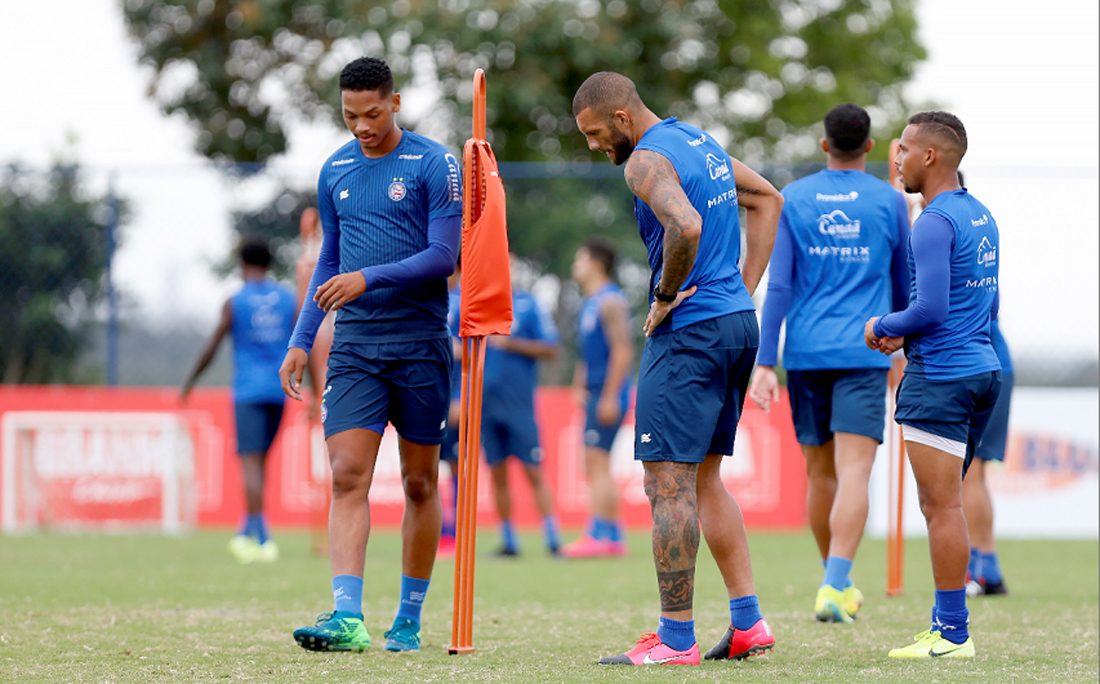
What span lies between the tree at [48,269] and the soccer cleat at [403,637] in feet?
30.8

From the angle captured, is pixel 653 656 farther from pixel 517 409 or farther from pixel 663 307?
pixel 517 409

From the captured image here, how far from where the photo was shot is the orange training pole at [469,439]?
180 inches

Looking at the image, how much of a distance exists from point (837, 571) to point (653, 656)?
65.0 inches

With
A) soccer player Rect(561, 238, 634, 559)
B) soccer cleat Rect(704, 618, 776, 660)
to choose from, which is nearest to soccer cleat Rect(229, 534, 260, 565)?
soccer player Rect(561, 238, 634, 559)

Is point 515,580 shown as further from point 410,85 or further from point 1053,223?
point 410,85

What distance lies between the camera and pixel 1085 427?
11977 mm

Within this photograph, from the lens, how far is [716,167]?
14.6 ft

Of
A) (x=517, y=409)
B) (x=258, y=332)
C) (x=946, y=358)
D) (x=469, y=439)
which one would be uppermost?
(x=258, y=332)

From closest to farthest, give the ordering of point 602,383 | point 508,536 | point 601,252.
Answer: point 508,536 < point 601,252 < point 602,383

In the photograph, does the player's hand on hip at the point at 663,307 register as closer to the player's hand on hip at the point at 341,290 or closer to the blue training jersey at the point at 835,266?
the player's hand on hip at the point at 341,290

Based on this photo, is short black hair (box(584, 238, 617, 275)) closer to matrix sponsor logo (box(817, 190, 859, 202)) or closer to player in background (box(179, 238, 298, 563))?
player in background (box(179, 238, 298, 563))

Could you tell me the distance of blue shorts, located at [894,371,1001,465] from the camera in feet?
14.7

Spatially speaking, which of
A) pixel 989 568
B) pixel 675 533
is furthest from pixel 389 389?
pixel 989 568

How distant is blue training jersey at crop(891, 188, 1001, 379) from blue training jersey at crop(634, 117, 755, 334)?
65 centimetres
